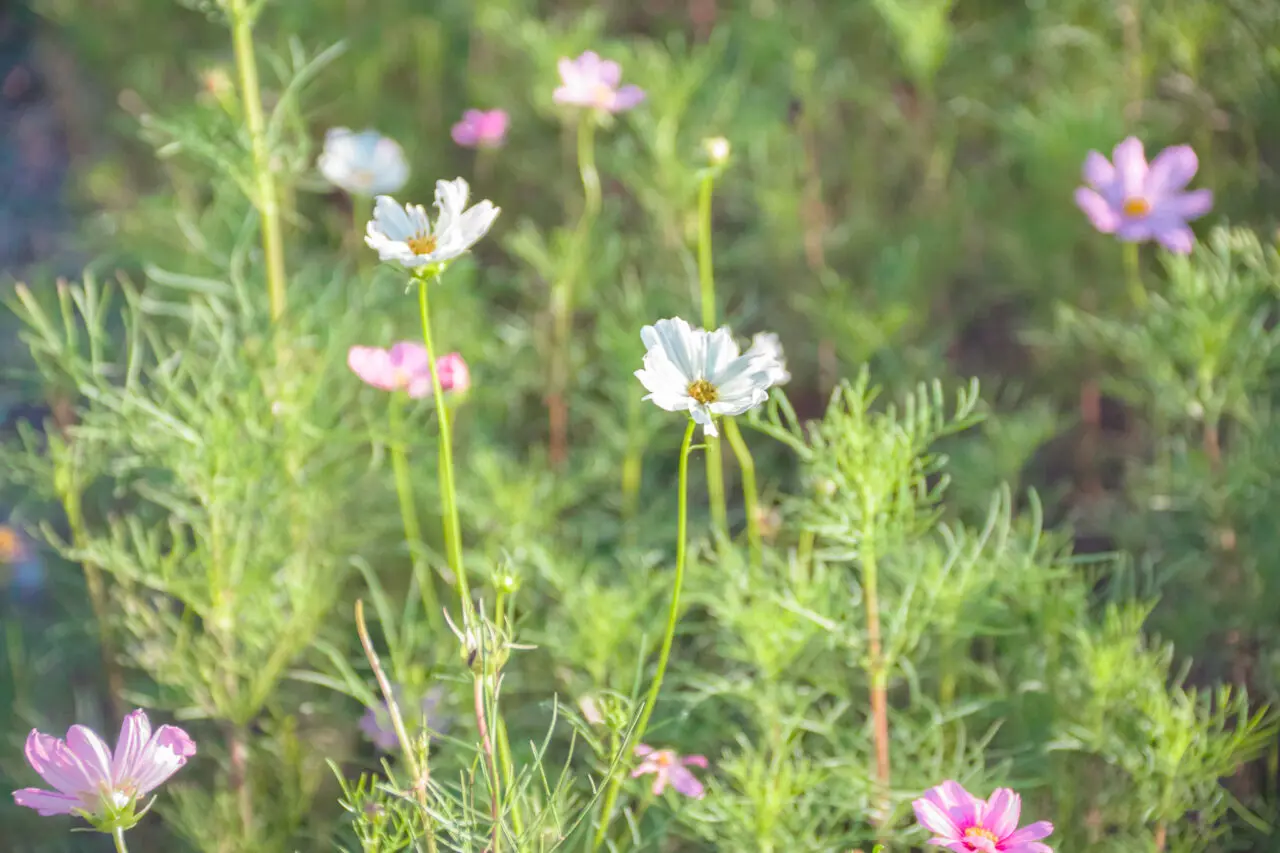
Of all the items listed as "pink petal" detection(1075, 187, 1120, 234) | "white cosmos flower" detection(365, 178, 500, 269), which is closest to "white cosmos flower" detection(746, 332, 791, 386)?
"white cosmos flower" detection(365, 178, 500, 269)

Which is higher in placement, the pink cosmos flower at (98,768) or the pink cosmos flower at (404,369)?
the pink cosmos flower at (404,369)

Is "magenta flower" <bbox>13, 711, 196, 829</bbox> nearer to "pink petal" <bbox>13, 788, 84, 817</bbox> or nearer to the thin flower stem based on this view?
"pink petal" <bbox>13, 788, 84, 817</bbox>

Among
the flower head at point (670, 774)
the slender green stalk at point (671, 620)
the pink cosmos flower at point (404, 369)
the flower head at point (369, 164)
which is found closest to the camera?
the slender green stalk at point (671, 620)

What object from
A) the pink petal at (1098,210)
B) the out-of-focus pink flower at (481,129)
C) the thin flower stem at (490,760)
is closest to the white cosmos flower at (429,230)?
the thin flower stem at (490,760)

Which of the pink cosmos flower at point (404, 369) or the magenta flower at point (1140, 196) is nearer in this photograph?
the pink cosmos flower at point (404, 369)

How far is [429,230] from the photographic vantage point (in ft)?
3.26

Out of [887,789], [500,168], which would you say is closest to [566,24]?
[500,168]

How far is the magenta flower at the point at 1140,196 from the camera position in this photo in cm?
152

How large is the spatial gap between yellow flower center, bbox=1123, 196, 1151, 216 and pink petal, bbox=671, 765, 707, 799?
1.01 m

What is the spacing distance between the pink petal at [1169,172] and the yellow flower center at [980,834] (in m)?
1.03

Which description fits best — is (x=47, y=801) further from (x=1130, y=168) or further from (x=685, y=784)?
(x=1130, y=168)

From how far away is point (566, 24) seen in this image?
2.37 metres

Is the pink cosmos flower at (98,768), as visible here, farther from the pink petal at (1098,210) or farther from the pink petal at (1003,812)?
the pink petal at (1098,210)

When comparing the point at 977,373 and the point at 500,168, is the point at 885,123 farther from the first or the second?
the point at 500,168
